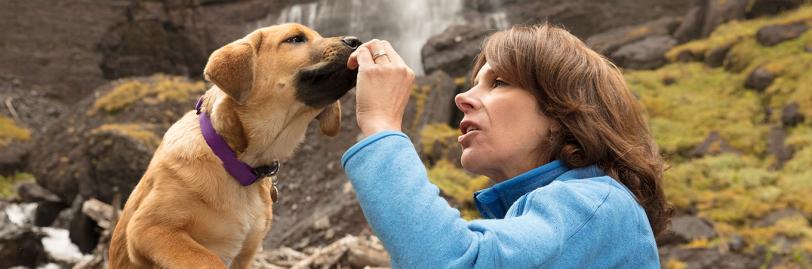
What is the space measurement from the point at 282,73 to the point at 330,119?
0.38 meters

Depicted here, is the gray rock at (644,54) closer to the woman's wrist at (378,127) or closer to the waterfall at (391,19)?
the waterfall at (391,19)

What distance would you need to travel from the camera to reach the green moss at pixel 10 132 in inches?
824

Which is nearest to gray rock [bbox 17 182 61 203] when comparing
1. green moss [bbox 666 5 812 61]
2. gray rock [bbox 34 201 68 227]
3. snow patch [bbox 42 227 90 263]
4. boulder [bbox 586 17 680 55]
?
gray rock [bbox 34 201 68 227]

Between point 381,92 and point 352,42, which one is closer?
point 381,92

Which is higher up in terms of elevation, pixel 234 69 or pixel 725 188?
pixel 234 69

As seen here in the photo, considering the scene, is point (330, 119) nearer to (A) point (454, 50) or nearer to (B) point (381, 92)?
(B) point (381, 92)

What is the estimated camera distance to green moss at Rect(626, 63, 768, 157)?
47.0 ft

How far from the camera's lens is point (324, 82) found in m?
3.26

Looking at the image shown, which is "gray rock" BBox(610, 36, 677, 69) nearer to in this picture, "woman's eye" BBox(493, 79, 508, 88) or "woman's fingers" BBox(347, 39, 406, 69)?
"woman's eye" BBox(493, 79, 508, 88)

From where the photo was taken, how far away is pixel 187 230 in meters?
3.18

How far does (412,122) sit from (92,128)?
6.73 metres

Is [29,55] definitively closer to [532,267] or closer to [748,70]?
[748,70]

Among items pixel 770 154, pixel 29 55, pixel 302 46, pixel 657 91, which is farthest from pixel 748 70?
pixel 29 55

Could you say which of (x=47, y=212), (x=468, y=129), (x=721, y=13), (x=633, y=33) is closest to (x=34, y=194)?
(x=47, y=212)
